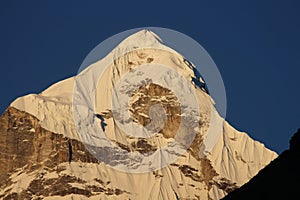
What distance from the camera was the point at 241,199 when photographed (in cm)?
9469

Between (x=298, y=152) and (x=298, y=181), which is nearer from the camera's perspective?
(x=298, y=181)

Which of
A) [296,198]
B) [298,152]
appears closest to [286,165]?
[298,152]

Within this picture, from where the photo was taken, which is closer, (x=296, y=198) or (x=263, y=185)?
(x=296, y=198)

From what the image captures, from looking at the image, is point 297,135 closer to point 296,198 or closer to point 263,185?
point 263,185

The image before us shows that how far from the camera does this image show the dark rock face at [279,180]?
290ft

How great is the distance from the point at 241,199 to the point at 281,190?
6577 mm

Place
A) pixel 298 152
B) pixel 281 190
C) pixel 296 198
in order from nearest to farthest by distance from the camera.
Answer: pixel 296 198 → pixel 281 190 → pixel 298 152

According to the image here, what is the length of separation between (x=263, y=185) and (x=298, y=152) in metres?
3.51

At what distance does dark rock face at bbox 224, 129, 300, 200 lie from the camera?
88.4 metres

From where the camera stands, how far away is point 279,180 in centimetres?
9206

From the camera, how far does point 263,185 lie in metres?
94.7

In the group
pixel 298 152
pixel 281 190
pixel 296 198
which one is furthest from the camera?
pixel 298 152

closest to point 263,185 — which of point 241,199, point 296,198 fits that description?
point 241,199

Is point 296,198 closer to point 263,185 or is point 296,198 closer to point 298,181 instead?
point 298,181
